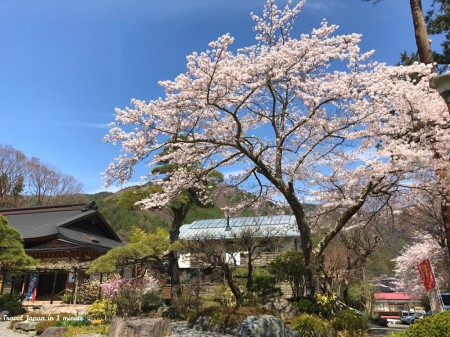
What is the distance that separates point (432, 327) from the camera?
Result: 15.4 ft

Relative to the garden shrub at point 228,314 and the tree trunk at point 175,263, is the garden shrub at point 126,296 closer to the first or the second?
the garden shrub at point 228,314

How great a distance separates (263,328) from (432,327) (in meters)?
4.21

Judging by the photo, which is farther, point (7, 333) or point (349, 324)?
point (7, 333)

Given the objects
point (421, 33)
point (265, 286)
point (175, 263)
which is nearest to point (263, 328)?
point (265, 286)

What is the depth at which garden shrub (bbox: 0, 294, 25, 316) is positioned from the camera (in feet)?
46.9

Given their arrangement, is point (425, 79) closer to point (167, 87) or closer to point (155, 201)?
point (167, 87)

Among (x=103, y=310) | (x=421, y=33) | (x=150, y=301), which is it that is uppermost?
(x=421, y=33)

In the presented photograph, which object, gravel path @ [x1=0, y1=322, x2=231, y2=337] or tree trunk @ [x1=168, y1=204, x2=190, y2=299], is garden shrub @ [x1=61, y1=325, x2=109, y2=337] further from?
tree trunk @ [x1=168, y1=204, x2=190, y2=299]

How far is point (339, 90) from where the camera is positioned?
844 cm

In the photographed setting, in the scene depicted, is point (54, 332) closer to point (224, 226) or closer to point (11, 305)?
point (11, 305)

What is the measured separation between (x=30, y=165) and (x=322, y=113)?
102 ft

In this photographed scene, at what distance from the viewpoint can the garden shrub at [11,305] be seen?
1431cm

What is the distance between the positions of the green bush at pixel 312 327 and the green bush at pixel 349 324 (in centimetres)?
34

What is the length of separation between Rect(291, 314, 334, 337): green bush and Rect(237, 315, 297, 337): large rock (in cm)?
20
